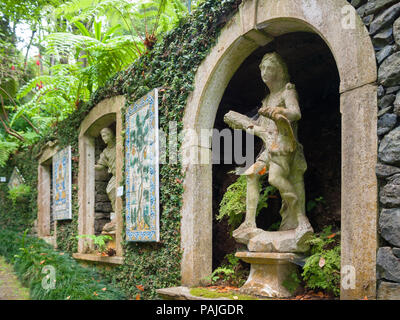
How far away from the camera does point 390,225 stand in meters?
2.72

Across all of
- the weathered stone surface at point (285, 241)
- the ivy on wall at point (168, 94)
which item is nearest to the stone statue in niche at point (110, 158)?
the ivy on wall at point (168, 94)

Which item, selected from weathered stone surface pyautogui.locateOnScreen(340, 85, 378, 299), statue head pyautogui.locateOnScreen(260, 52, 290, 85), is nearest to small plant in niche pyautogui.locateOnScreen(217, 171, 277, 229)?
statue head pyautogui.locateOnScreen(260, 52, 290, 85)

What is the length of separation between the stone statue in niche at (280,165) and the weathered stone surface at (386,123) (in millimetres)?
1065

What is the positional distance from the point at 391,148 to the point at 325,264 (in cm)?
122

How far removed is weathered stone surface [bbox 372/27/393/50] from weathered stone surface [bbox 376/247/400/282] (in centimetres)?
142

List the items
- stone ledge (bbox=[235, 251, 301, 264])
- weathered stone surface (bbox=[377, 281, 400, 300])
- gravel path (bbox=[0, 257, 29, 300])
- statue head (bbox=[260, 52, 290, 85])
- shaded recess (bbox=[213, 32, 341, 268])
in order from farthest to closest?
gravel path (bbox=[0, 257, 29, 300])
shaded recess (bbox=[213, 32, 341, 268])
statue head (bbox=[260, 52, 290, 85])
stone ledge (bbox=[235, 251, 301, 264])
weathered stone surface (bbox=[377, 281, 400, 300])

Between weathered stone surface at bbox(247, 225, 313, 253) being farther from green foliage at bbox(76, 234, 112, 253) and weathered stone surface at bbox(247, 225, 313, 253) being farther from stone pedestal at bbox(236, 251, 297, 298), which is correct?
green foliage at bbox(76, 234, 112, 253)

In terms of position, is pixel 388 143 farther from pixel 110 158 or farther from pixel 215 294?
pixel 110 158

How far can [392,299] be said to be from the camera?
8.75ft

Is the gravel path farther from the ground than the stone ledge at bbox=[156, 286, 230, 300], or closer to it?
closer to it

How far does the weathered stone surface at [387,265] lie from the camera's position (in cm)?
266

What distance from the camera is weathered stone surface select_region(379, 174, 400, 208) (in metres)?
2.70

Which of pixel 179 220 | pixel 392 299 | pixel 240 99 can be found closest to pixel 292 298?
pixel 392 299
